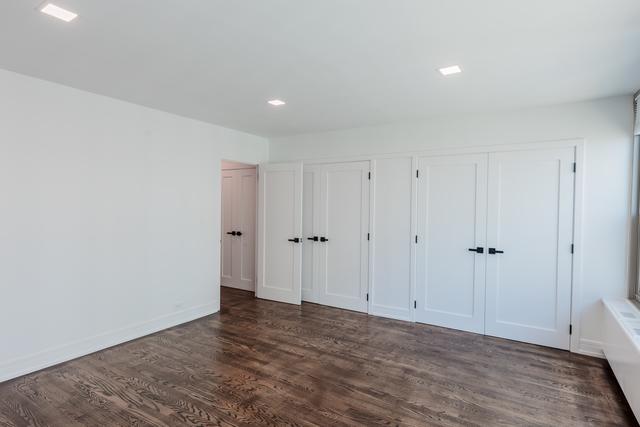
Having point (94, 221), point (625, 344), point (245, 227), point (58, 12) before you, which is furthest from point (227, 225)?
point (625, 344)

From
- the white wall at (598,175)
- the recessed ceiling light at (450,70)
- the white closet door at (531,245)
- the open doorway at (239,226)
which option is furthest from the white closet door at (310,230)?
the recessed ceiling light at (450,70)

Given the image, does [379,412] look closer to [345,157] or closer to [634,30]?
[634,30]

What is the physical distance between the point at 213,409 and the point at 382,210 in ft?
10.2

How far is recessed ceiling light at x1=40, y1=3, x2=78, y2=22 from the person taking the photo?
202cm

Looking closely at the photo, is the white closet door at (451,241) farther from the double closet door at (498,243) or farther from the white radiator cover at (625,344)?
the white radiator cover at (625,344)

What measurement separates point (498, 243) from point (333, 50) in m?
2.88

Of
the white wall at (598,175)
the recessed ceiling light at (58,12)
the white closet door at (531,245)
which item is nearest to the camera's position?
the recessed ceiling light at (58,12)

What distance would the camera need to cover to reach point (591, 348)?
3572 mm

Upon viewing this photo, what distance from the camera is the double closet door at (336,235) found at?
Result: 4.95 meters

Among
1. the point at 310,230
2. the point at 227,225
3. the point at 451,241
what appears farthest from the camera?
the point at 227,225

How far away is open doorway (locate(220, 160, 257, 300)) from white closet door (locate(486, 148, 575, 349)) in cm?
373

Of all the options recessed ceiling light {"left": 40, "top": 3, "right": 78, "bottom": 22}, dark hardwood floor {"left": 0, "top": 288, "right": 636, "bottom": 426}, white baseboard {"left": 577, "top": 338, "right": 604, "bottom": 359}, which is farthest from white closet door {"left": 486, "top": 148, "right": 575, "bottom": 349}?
recessed ceiling light {"left": 40, "top": 3, "right": 78, "bottom": 22}

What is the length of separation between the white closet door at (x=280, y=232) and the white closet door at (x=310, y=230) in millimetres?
144

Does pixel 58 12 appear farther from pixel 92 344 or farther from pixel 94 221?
pixel 92 344
